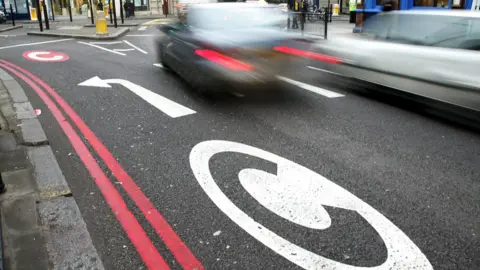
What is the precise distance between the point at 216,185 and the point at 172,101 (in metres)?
3.68

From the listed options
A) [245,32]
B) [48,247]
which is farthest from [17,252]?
[245,32]

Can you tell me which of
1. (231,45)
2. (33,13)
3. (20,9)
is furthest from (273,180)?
(20,9)

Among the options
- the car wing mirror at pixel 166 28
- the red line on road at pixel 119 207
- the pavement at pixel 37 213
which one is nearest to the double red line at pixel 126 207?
the red line on road at pixel 119 207

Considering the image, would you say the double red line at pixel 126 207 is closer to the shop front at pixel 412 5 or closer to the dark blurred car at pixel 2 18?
the shop front at pixel 412 5

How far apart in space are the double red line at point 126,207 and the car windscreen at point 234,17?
2.84m

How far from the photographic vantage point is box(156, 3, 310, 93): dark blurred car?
660 cm

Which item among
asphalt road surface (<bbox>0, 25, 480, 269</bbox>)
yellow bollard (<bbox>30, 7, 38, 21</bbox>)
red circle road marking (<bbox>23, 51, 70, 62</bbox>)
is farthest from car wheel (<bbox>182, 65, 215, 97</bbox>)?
yellow bollard (<bbox>30, 7, 38, 21</bbox>)

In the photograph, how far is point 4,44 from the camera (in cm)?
1667

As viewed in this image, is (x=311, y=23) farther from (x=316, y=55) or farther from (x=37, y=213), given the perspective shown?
(x=37, y=213)

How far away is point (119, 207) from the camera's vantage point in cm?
384

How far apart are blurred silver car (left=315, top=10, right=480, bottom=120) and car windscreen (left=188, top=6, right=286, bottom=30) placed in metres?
1.41

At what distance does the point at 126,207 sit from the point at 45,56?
11180 millimetres

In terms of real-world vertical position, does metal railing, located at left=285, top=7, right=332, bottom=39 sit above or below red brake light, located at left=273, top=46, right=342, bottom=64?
above

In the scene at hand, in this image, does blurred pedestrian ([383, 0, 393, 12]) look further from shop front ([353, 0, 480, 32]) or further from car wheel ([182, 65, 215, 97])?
car wheel ([182, 65, 215, 97])
